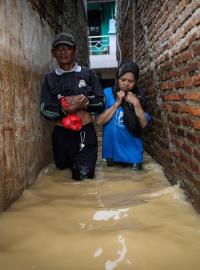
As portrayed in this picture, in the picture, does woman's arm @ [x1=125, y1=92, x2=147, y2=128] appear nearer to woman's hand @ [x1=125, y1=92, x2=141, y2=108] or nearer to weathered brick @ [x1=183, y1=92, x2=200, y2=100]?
woman's hand @ [x1=125, y1=92, x2=141, y2=108]

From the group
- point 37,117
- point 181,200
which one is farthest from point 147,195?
point 37,117

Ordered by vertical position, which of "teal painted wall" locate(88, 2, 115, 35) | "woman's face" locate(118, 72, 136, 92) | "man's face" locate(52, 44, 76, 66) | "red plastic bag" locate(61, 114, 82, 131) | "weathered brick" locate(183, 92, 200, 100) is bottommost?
"red plastic bag" locate(61, 114, 82, 131)

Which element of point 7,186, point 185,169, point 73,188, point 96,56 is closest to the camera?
point 7,186

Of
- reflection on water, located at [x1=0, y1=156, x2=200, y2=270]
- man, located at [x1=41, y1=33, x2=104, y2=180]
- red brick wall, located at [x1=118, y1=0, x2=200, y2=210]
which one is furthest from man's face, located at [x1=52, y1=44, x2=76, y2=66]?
reflection on water, located at [x1=0, y1=156, x2=200, y2=270]

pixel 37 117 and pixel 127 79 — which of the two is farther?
pixel 127 79

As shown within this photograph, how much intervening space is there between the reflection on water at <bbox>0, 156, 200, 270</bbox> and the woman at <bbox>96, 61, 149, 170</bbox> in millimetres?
958

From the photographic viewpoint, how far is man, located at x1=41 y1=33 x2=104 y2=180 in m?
3.91

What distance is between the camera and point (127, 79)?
4.56 m

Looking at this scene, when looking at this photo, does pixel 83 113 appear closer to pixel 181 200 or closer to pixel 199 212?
pixel 181 200

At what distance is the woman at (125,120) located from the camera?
178 inches

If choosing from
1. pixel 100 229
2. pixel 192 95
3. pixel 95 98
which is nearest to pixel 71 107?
pixel 95 98

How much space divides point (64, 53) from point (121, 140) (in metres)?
1.42

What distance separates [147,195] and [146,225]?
0.76 metres

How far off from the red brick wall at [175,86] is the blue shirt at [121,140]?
30 cm
